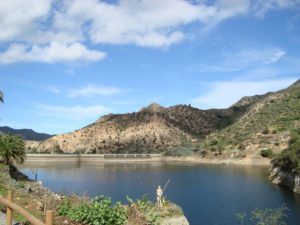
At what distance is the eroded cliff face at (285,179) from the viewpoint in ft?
281

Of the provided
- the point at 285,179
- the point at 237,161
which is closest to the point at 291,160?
the point at 285,179

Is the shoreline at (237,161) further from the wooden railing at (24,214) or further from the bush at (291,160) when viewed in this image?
the wooden railing at (24,214)

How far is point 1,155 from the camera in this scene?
198 ft

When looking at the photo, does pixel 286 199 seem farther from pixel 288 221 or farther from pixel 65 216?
pixel 65 216

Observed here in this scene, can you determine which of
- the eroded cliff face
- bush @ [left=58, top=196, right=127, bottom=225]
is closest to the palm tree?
bush @ [left=58, top=196, right=127, bottom=225]

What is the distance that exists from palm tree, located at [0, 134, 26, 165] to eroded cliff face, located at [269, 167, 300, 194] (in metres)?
50.3

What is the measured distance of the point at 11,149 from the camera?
6131 centimetres

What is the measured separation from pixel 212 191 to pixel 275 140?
84.8 m

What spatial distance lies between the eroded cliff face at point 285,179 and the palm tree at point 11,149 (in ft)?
165

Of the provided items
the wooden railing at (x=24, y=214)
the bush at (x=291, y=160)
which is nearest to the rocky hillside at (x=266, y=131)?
the bush at (x=291, y=160)

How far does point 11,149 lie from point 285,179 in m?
57.7

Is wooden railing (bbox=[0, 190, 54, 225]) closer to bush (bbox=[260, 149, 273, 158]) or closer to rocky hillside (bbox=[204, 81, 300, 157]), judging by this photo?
rocky hillside (bbox=[204, 81, 300, 157])

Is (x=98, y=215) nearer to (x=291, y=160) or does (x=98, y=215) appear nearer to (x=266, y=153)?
(x=291, y=160)

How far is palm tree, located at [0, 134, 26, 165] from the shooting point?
200 ft
